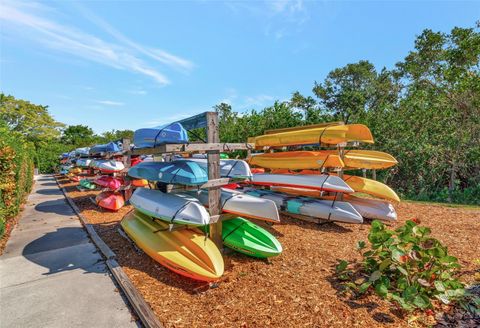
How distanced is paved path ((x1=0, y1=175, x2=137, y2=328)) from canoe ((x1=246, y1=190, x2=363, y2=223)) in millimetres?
3938

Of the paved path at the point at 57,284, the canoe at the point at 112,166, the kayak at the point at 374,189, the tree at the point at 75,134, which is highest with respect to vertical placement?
the tree at the point at 75,134

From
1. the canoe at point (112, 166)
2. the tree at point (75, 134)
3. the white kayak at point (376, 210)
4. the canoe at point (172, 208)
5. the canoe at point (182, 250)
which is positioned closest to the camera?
the canoe at point (182, 250)

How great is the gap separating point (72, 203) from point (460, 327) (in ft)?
34.5

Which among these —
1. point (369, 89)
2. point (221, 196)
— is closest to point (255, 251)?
point (221, 196)

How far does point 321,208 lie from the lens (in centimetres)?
552

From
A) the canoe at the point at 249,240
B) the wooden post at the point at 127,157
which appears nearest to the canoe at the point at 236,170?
the canoe at the point at 249,240

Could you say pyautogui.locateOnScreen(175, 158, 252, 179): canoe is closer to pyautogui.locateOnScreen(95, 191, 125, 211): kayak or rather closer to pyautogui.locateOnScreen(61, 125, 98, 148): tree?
pyautogui.locateOnScreen(95, 191, 125, 211): kayak

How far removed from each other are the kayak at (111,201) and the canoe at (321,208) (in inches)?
186

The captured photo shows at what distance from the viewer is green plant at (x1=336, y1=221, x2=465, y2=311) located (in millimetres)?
A: 2707

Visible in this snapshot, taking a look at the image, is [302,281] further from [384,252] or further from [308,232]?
[308,232]

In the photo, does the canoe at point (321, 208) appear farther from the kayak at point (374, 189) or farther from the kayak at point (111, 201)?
the kayak at point (111, 201)

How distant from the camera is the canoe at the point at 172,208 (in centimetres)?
366

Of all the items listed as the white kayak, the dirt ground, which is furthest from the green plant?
the white kayak

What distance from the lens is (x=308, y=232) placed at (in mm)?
5219
